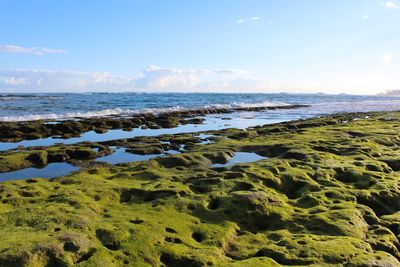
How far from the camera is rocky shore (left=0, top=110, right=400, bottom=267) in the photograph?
288 inches

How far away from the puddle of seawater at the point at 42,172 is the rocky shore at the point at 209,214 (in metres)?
0.67

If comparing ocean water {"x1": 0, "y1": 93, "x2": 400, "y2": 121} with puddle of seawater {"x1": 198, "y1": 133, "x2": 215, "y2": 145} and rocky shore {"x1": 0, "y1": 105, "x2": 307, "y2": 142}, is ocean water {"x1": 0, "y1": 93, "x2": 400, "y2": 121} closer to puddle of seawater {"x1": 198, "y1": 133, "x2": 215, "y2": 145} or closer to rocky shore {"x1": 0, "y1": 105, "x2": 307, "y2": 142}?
rocky shore {"x1": 0, "y1": 105, "x2": 307, "y2": 142}

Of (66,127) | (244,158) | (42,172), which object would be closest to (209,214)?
(244,158)


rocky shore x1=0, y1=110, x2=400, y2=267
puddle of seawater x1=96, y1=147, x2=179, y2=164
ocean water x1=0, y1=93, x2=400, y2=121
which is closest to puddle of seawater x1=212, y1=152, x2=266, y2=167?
rocky shore x1=0, y1=110, x2=400, y2=267

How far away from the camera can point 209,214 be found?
955cm

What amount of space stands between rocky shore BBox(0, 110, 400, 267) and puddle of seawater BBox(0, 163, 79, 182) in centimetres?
67

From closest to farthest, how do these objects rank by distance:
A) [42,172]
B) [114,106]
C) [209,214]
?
[209,214], [42,172], [114,106]

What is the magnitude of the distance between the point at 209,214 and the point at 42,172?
9203 millimetres

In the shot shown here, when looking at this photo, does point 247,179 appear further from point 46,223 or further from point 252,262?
point 46,223

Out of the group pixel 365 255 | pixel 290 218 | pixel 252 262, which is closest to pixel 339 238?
pixel 365 255

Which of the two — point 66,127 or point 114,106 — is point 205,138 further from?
point 114,106

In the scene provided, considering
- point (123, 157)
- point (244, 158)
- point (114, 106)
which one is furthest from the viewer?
point (114, 106)

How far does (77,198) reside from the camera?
399 inches

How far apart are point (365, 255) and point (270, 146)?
12234mm
